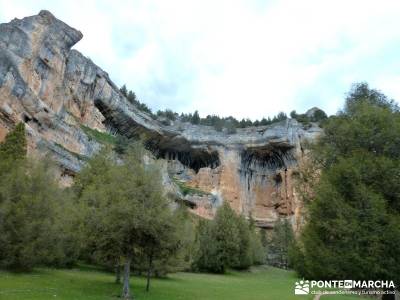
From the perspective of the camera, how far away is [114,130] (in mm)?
80875

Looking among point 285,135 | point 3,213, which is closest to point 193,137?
point 285,135

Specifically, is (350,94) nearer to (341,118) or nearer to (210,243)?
(341,118)

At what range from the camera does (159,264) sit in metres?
30.8

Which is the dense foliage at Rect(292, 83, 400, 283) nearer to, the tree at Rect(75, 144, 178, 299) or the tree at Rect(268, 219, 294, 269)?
the tree at Rect(75, 144, 178, 299)

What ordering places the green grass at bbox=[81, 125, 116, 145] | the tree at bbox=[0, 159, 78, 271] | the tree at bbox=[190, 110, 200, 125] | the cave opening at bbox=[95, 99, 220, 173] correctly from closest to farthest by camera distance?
the tree at bbox=[0, 159, 78, 271] → the green grass at bbox=[81, 125, 116, 145] → the cave opening at bbox=[95, 99, 220, 173] → the tree at bbox=[190, 110, 200, 125]

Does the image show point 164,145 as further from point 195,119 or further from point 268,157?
point 268,157

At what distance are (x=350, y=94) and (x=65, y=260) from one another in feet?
78.3

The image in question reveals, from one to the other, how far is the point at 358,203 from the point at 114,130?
70.5 m

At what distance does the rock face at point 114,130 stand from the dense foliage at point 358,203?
1490 inches

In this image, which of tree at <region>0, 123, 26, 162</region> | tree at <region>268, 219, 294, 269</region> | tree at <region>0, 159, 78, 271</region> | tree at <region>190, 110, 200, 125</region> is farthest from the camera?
tree at <region>190, 110, 200, 125</region>

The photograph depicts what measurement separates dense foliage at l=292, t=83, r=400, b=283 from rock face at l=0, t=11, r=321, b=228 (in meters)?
37.9

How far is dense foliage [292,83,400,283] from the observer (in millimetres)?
13992

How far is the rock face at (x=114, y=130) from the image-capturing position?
50.2 m

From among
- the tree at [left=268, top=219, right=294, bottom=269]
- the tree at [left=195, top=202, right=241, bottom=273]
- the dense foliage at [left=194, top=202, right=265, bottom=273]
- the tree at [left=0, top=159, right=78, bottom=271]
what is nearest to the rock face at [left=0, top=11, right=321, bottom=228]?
the tree at [left=268, top=219, right=294, bottom=269]
